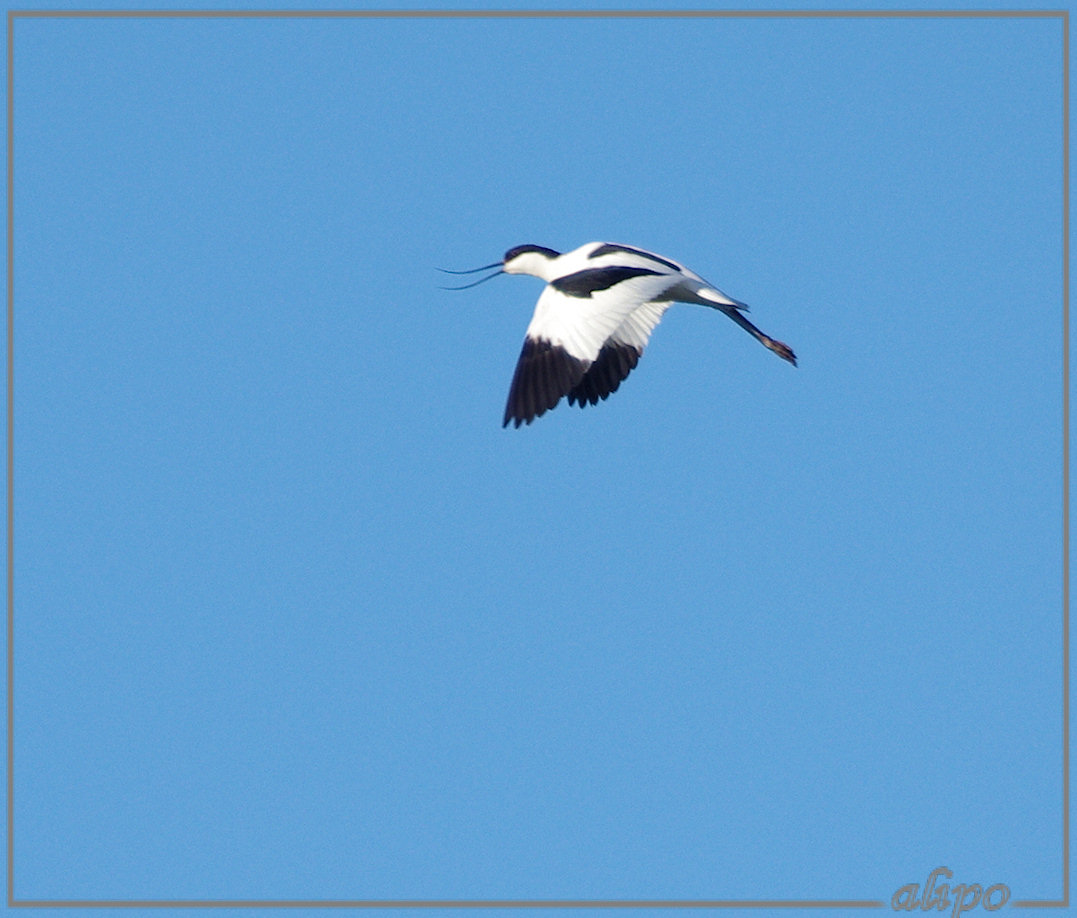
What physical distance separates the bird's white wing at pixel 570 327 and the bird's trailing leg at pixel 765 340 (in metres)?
1.03

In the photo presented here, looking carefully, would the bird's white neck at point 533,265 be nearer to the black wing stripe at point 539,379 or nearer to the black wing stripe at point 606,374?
the black wing stripe at point 606,374

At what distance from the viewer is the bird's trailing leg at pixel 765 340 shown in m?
10.7

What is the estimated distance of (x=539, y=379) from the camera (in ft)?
29.1

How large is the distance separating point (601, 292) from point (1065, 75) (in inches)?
173

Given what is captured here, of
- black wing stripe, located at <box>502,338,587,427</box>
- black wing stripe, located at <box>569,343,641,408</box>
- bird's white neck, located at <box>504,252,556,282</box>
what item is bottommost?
black wing stripe, located at <box>502,338,587,427</box>

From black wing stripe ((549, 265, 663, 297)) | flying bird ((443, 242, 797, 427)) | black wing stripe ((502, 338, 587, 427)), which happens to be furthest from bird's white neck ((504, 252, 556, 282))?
black wing stripe ((502, 338, 587, 427))

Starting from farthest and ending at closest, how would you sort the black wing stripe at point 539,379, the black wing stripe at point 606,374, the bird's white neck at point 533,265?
the bird's white neck at point 533,265 < the black wing stripe at point 606,374 < the black wing stripe at point 539,379

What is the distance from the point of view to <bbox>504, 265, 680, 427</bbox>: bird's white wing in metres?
8.78

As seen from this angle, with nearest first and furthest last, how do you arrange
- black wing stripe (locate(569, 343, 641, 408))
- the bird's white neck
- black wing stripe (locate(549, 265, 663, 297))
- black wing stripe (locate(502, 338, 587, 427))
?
1. black wing stripe (locate(502, 338, 587, 427))
2. black wing stripe (locate(549, 265, 663, 297))
3. black wing stripe (locate(569, 343, 641, 408))
4. the bird's white neck

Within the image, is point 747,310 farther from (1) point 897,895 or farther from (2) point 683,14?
(1) point 897,895

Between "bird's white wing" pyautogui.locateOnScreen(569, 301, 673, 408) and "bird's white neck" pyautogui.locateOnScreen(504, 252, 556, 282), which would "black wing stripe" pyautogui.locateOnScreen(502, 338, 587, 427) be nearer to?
"bird's white wing" pyautogui.locateOnScreen(569, 301, 673, 408)

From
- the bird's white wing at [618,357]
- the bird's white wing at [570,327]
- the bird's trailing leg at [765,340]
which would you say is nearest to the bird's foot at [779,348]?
the bird's trailing leg at [765,340]

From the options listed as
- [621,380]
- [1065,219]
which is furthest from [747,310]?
[1065,219]

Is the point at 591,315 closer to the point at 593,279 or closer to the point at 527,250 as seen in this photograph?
the point at 593,279
